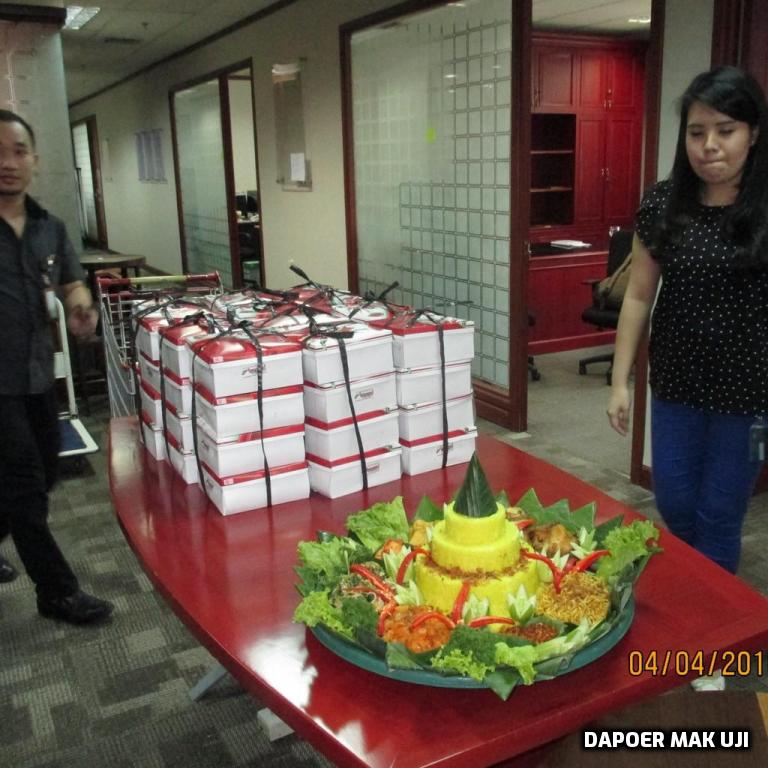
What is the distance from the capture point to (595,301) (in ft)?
16.4

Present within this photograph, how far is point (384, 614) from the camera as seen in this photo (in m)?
1.07

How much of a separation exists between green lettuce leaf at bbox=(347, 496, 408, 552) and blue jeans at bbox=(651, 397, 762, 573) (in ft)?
2.52

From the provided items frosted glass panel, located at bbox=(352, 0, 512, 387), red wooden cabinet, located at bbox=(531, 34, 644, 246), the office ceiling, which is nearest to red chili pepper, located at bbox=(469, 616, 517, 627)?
frosted glass panel, located at bbox=(352, 0, 512, 387)

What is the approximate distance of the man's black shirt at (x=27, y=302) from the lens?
2049 mm

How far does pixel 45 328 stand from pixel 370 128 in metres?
3.36

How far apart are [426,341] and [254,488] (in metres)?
0.47

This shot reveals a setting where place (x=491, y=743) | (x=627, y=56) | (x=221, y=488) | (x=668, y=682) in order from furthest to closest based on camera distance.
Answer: (x=627, y=56)
(x=221, y=488)
(x=668, y=682)
(x=491, y=743)

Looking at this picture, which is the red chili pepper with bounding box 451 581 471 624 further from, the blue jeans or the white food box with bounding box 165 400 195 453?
the blue jeans

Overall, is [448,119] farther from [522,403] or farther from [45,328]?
[45,328]

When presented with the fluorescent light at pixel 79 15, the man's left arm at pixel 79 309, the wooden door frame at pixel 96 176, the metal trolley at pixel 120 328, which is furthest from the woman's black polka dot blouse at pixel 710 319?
the wooden door frame at pixel 96 176

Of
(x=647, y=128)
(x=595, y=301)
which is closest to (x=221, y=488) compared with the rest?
(x=647, y=128)

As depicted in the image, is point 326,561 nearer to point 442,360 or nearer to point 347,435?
point 347,435

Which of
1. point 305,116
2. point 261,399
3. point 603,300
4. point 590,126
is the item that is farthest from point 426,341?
point 590,126

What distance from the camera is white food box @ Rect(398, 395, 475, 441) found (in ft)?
5.57
